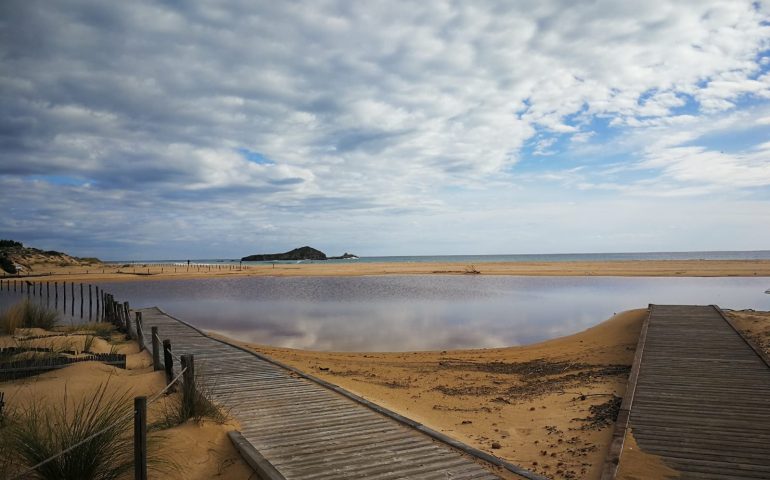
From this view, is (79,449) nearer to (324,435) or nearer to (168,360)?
(324,435)

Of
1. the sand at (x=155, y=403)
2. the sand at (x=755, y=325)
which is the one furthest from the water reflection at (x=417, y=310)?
the sand at (x=155, y=403)

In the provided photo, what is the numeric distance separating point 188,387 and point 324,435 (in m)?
2.21

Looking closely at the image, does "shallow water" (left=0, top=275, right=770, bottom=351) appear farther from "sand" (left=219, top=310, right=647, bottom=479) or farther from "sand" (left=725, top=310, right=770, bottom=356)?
"sand" (left=725, top=310, right=770, bottom=356)

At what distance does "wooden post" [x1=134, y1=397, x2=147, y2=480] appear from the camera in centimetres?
477

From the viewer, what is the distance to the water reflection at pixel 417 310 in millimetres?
17500

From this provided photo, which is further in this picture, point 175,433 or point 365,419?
point 365,419

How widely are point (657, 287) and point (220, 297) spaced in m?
31.7

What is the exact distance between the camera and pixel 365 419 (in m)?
7.13

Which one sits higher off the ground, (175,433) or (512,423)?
(175,433)

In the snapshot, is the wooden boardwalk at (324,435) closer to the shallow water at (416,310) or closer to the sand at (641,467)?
the sand at (641,467)

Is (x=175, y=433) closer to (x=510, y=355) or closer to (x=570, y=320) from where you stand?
(x=510, y=355)

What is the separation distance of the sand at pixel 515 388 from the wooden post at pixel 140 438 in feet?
14.8

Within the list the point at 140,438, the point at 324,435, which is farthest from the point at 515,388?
the point at 140,438

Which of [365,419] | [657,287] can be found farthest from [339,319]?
[657,287]
